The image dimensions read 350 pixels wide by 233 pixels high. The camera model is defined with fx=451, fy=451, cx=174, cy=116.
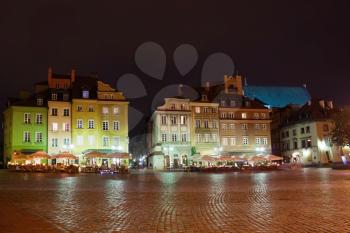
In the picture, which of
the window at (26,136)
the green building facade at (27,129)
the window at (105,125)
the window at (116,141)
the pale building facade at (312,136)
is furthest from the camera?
the pale building facade at (312,136)

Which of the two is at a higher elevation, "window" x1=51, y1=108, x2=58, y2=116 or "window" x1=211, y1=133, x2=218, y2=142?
"window" x1=51, y1=108, x2=58, y2=116

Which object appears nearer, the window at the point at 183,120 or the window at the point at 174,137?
the window at the point at 174,137

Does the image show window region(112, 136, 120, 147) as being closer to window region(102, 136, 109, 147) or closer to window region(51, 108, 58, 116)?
window region(102, 136, 109, 147)

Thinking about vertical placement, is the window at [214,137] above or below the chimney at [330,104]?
below

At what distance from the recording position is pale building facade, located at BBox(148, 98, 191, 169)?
75500mm

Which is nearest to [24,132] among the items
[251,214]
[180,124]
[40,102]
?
[40,102]

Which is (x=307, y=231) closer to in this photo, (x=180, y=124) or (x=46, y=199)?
(x=46, y=199)

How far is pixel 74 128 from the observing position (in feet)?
222

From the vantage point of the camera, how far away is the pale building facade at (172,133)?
7550cm

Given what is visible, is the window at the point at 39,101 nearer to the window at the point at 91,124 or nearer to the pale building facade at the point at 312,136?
the window at the point at 91,124

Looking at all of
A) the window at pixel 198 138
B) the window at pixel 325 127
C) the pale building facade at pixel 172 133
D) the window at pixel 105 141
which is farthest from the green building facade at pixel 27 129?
the window at pixel 325 127

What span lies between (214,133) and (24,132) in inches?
1238

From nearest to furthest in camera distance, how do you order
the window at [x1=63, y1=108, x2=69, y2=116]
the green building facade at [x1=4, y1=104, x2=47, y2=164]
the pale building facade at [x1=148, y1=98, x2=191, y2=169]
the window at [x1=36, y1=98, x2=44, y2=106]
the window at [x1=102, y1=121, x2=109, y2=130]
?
the green building facade at [x1=4, y1=104, x2=47, y2=164] → the window at [x1=36, y1=98, x2=44, y2=106] → the window at [x1=63, y1=108, x2=69, y2=116] → the window at [x1=102, y1=121, x2=109, y2=130] → the pale building facade at [x1=148, y1=98, x2=191, y2=169]

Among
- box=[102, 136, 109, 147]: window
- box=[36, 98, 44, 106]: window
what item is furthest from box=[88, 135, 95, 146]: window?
box=[36, 98, 44, 106]: window
